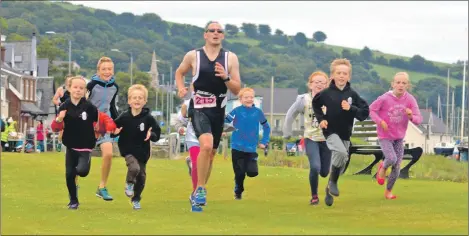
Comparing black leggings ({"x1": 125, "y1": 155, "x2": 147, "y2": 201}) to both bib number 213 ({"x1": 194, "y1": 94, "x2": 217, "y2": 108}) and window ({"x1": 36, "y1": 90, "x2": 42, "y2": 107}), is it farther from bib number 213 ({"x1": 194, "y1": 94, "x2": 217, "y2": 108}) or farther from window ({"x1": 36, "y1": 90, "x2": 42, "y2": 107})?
window ({"x1": 36, "y1": 90, "x2": 42, "y2": 107})

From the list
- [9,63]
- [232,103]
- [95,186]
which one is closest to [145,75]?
[232,103]

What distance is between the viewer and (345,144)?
1848 cm

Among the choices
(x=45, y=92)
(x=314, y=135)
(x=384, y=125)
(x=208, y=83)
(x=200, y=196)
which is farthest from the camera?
(x=45, y=92)

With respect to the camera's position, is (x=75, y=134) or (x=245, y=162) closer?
(x=75, y=134)

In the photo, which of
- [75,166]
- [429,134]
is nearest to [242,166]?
[75,166]

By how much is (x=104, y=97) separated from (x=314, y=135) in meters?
3.19

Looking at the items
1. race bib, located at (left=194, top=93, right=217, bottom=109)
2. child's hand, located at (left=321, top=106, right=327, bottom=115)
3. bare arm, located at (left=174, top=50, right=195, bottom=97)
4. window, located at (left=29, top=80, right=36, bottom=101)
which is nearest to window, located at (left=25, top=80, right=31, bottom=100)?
window, located at (left=29, top=80, right=36, bottom=101)

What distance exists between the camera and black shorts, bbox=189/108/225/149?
17.1 meters

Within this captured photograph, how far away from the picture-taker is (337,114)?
18.3 metres

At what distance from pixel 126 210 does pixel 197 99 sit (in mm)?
Answer: 1772

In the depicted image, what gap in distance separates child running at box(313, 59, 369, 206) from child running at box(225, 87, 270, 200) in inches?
88.3

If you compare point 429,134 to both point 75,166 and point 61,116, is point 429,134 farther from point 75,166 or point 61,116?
point 61,116

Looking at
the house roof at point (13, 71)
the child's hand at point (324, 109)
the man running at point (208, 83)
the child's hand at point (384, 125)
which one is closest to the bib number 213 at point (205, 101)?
the man running at point (208, 83)

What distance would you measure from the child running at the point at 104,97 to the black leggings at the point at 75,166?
1.30 m
